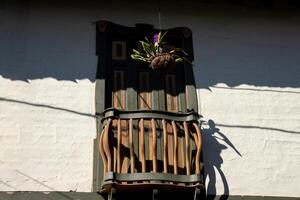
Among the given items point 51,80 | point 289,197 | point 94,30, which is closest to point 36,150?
point 51,80

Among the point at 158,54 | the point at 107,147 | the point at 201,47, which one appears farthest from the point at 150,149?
the point at 201,47

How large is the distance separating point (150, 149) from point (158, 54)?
3.93 feet

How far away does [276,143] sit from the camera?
825cm

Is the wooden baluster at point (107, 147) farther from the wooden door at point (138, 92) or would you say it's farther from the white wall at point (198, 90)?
the white wall at point (198, 90)

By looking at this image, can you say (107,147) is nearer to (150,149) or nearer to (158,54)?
(150,149)

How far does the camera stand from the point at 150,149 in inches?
301

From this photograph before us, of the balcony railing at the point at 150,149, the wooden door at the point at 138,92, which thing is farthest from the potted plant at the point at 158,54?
the balcony railing at the point at 150,149

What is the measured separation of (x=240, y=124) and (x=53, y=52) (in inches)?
104

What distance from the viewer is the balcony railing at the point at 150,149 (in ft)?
23.9

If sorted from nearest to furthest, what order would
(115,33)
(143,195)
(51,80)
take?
(143,195), (51,80), (115,33)

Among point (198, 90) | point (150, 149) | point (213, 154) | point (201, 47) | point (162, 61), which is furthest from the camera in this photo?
point (201, 47)

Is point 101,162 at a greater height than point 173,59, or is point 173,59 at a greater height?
point 173,59

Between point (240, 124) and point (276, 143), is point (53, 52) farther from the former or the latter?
point (276, 143)

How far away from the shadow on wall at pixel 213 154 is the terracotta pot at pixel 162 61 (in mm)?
982
